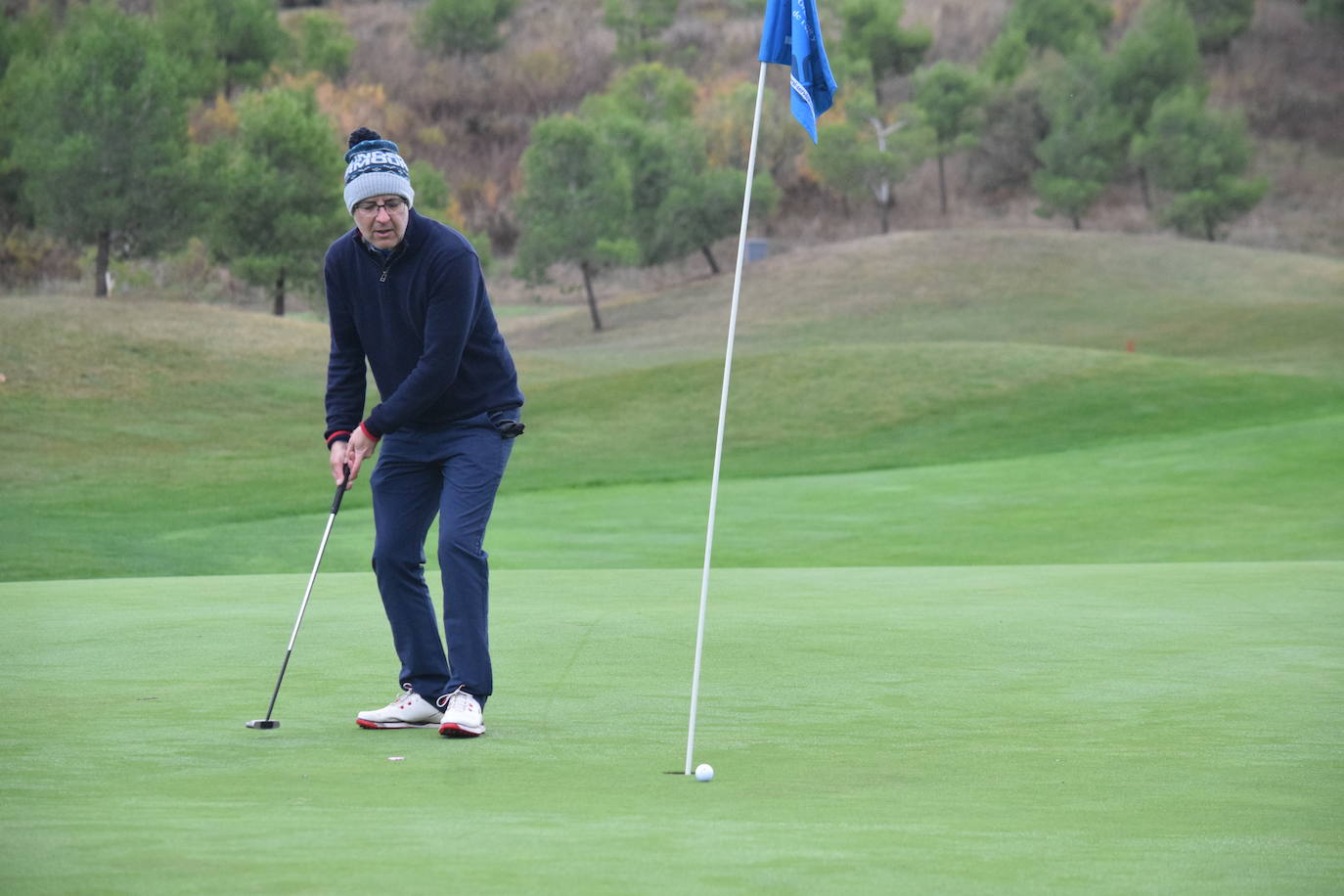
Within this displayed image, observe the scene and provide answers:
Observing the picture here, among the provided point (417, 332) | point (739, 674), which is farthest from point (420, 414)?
point (739, 674)

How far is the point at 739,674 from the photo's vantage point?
7273mm

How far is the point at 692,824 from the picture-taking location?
400 cm

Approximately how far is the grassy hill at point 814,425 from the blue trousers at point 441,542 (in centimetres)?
1019

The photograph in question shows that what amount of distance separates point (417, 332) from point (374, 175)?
1.90 ft

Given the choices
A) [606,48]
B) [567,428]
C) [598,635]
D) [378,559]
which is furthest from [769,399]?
[606,48]

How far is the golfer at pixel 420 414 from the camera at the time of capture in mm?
5887

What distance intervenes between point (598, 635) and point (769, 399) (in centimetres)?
2422

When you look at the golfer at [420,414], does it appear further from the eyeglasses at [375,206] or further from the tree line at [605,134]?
the tree line at [605,134]

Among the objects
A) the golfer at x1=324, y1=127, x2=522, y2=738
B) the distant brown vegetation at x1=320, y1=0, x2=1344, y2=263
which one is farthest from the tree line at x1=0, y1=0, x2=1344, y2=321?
the golfer at x1=324, y1=127, x2=522, y2=738

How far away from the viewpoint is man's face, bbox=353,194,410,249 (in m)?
5.89

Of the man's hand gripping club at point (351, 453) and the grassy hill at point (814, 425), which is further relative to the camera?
the grassy hill at point (814, 425)

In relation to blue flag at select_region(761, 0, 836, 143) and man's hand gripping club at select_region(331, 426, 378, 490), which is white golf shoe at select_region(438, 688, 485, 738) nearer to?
man's hand gripping club at select_region(331, 426, 378, 490)

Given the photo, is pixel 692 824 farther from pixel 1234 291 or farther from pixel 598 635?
pixel 1234 291

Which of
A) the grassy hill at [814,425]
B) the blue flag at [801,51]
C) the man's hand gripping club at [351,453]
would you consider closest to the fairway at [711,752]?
the man's hand gripping club at [351,453]
